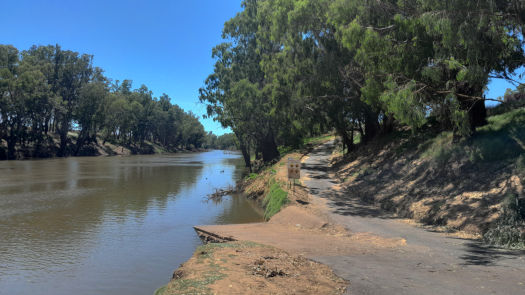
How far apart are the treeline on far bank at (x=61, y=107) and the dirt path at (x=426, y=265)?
66978mm

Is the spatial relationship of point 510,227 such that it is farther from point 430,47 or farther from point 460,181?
point 430,47

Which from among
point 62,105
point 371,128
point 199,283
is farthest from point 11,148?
point 199,283

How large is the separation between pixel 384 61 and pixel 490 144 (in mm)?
5600

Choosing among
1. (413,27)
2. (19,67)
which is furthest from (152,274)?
(19,67)

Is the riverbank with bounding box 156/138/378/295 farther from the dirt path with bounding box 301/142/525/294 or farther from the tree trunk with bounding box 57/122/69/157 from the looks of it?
the tree trunk with bounding box 57/122/69/157

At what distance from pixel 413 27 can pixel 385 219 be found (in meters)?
7.24

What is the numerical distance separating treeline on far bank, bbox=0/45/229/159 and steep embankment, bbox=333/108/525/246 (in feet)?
207

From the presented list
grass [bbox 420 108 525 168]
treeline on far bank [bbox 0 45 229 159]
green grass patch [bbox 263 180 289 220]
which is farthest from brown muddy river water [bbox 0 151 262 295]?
treeline on far bank [bbox 0 45 229 159]

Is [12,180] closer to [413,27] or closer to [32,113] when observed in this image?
[413,27]

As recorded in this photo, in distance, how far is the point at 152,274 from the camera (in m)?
9.94

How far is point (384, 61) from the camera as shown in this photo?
14.7m

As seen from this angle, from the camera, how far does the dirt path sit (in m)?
6.47

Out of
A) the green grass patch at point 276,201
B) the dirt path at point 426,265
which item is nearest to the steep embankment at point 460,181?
the dirt path at point 426,265

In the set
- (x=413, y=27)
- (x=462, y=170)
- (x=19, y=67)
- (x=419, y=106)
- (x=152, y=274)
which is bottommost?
(x=152, y=274)
